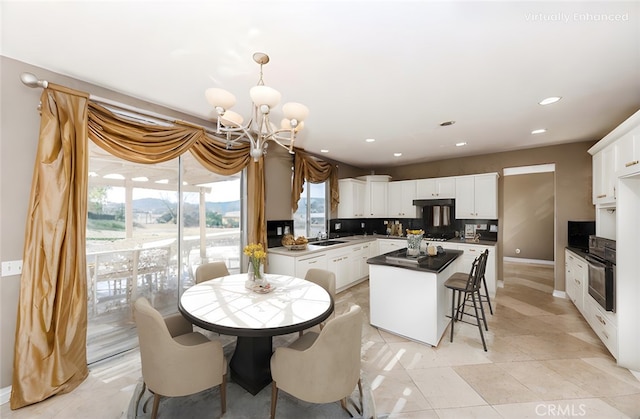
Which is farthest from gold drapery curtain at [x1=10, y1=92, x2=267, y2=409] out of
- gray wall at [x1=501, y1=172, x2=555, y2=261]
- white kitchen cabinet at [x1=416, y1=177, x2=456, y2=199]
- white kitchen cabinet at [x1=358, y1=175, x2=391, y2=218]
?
gray wall at [x1=501, y1=172, x2=555, y2=261]

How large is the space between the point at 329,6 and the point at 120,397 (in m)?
3.06

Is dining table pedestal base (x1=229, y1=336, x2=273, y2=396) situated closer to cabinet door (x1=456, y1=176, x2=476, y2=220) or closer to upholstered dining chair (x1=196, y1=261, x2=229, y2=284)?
upholstered dining chair (x1=196, y1=261, x2=229, y2=284)

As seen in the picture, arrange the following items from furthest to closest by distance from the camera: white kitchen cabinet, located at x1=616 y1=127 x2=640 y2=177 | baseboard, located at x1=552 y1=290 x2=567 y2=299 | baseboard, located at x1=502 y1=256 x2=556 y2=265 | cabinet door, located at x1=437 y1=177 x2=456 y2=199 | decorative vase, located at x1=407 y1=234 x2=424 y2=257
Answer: baseboard, located at x1=502 y1=256 x2=556 y2=265, cabinet door, located at x1=437 y1=177 x2=456 y2=199, baseboard, located at x1=552 y1=290 x2=567 y2=299, decorative vase, located at x1=407 y1=234 x2=424 y2=257, white kitchen cabinet, located at x1=616 y1=127 x2=640 y2=177

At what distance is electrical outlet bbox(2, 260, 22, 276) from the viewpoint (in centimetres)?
183

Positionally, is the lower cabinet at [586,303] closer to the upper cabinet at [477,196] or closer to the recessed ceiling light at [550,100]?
the upper cabinet at [477,196]

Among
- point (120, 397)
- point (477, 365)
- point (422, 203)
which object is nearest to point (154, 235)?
point (120, 397)

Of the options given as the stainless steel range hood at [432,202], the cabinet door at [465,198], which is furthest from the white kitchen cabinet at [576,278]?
the stainless steel range hood at [432,202]

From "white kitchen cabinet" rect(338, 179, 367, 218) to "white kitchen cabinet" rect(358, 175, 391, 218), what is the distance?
0.27 m

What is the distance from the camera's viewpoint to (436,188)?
5.07m

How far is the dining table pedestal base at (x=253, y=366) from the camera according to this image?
6.47ft

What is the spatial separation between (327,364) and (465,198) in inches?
173

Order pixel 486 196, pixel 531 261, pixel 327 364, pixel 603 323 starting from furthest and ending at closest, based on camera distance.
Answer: pixel 531 261, pixel 486 196, pixel 603 323, pixel 327 364

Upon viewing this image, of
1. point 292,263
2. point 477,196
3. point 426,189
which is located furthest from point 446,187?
point 292,263

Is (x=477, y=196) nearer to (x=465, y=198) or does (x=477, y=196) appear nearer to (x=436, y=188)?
(x=465, y=198)
